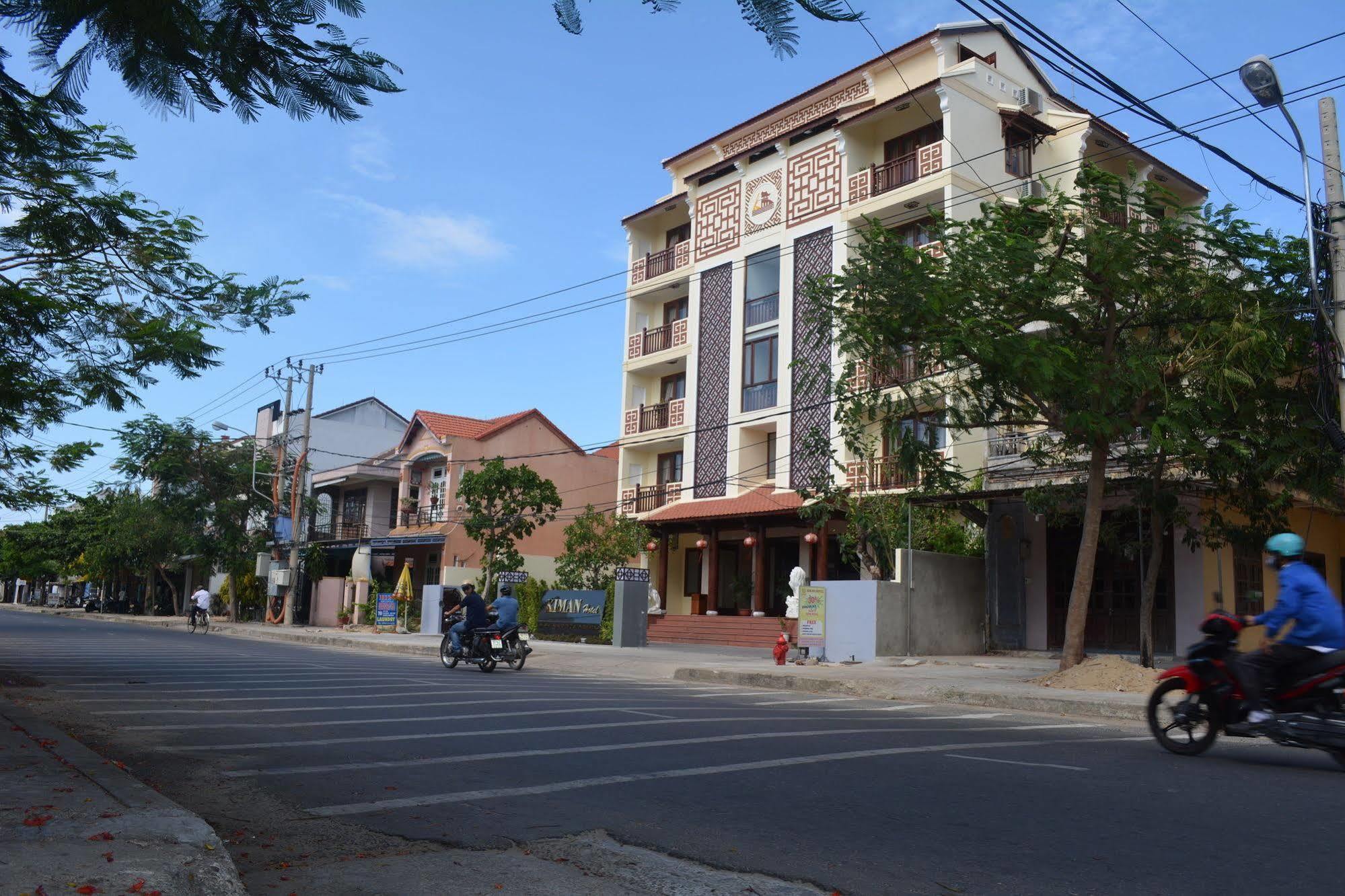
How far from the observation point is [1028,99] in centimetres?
3014

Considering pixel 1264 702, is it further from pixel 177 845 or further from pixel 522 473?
pixel 522 473

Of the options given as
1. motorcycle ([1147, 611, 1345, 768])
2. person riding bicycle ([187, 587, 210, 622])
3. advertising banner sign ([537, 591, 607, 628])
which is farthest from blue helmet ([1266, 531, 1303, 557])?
person riding bicycle ([187, 587, 210, 622])

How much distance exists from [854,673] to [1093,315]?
22.8 ft

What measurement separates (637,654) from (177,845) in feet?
68.3

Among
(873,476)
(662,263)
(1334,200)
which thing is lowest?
(873,476)

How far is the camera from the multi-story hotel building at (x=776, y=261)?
94.9 feet

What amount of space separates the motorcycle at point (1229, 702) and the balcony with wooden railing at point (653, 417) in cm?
2652

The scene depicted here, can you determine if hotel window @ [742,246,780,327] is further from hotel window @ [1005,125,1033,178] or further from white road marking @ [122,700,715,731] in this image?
white road marking @ [122,700,715,731]

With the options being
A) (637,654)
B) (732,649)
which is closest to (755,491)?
(732,649)

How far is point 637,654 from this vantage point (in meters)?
25.1

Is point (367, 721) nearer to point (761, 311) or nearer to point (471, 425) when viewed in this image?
point (761, 311)

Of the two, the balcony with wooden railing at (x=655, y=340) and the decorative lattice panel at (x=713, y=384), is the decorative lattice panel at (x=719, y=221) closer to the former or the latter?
the decorative lattice panel at (x=713, y=384)

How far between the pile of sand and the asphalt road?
273cm

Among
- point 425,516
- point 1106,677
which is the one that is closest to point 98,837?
point 1106,677
